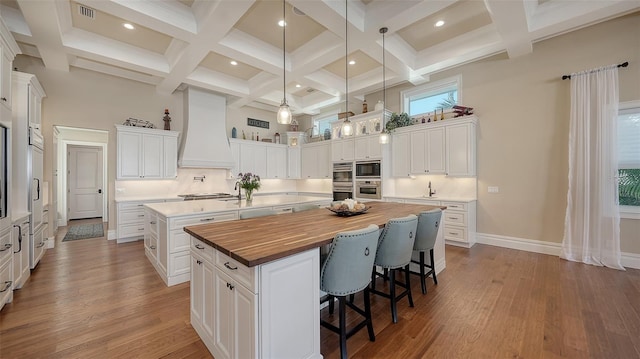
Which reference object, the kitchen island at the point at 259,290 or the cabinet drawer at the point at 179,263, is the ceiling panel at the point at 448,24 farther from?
the cabinet drawer at the point at 179,263

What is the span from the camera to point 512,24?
11.3 ft

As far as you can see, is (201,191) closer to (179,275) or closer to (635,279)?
(179,275)

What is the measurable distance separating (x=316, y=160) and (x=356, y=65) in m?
2.99

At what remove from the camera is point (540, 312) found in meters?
2.41

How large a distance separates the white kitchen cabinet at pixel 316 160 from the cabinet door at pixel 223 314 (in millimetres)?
5414

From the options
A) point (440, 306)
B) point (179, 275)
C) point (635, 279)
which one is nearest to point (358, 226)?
point (440, 306)

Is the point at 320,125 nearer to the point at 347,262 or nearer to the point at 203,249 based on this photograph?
the point at 203,249

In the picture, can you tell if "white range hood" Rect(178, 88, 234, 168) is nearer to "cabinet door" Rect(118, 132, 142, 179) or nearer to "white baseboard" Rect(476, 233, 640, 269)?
"cabinet door" Rect(118, 132, 142, 179)

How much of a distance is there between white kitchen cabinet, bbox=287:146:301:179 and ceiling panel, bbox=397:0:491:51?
14.7 feet

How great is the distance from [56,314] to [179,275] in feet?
3.51

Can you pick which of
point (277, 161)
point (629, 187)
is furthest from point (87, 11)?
point (629, 187)

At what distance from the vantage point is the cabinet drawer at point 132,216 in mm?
5066

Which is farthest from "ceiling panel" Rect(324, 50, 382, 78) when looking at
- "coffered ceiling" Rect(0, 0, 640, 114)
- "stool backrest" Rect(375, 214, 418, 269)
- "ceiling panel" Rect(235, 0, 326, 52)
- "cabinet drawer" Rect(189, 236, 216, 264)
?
"cabinet drawer" Rect(189, 236, 216, 264)

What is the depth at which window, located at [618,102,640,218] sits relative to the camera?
352cm
